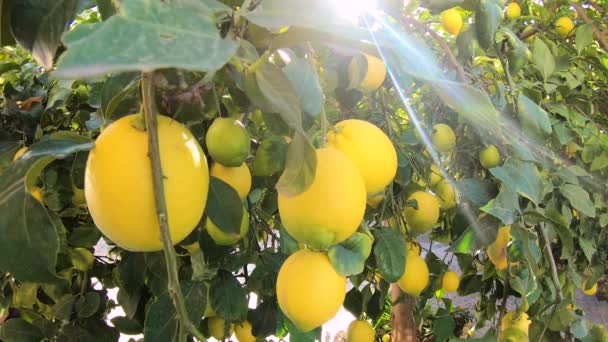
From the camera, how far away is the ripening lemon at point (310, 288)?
19.6 inches

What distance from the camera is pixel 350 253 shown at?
0.50 metres

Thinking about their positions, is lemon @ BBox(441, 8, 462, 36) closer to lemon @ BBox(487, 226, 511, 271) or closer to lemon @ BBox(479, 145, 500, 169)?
lemon @ BBox(479, 145, 500, 169)

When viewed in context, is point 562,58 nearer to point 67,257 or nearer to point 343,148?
point 343,148

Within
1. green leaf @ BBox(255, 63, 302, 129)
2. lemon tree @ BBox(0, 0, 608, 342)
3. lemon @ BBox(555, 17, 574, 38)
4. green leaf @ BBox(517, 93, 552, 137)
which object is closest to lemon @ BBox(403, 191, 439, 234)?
lemon tree @ BBox(0, 0, 608, 342)

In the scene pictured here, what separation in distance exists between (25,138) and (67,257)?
23 centimetres

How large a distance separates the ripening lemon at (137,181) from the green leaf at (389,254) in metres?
0.30

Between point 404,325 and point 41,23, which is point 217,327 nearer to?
point 41,23

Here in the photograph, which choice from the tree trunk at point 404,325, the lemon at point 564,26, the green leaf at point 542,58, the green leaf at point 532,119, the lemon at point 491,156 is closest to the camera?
the green leaf at point 532,119

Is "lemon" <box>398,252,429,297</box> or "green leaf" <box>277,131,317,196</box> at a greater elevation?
"green leaf" <box>277,131,317,196</box>

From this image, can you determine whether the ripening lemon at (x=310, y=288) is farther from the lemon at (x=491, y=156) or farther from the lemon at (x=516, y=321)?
the lemon at (x=516, y=321)

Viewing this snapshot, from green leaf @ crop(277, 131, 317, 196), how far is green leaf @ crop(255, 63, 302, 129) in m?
0.02

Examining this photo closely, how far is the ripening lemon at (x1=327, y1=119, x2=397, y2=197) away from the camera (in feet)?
1.60

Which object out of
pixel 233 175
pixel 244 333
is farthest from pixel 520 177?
pixel 244 333

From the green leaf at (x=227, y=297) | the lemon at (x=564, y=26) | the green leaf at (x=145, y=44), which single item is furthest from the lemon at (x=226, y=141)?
the lemon at (x=564, y=26)
